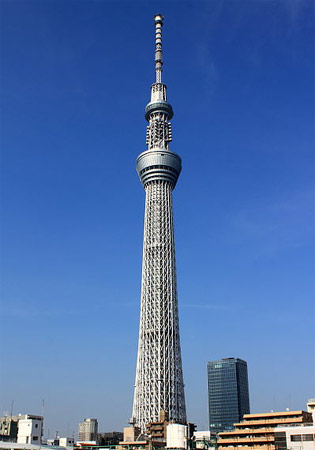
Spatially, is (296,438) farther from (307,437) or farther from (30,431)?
(30,431)

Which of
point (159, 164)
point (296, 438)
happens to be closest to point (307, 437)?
point (296, 438)

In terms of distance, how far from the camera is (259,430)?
417ft

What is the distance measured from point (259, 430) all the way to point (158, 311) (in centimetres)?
5916

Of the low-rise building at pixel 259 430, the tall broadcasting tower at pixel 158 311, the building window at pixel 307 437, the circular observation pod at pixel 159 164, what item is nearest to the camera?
the building window at pixel 307 437

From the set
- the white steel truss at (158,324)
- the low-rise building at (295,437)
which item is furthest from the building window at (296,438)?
the white steel truss at (158,324)

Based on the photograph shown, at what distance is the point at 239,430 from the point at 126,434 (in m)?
41.1

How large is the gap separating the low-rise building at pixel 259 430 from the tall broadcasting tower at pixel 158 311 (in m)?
30.9

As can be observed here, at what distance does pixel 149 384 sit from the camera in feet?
544

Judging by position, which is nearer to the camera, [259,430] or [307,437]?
[307,437]

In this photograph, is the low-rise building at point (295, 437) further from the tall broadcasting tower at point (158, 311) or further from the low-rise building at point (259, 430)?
the tall broadcasting tower at point (158, 311)

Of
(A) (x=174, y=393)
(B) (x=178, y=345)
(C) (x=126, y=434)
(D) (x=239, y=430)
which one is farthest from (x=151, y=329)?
(D) (x=239, y=430)

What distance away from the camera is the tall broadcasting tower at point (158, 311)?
16400 centimetres

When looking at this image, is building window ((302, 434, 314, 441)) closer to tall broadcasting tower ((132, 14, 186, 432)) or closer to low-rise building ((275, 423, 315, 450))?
low-rise building ((275, 423, 315, 450))

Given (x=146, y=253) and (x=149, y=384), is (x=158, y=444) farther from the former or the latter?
(x=146, y=253)
